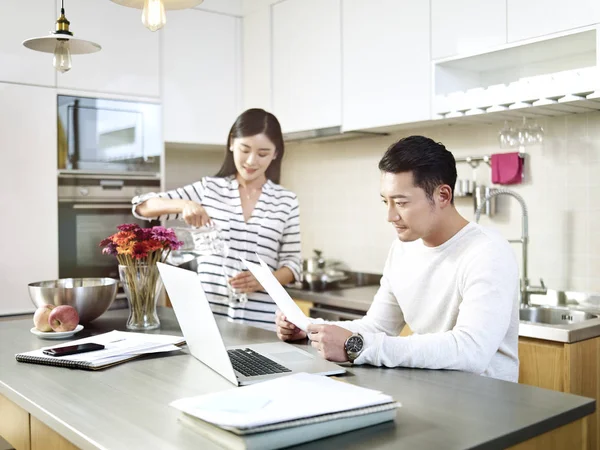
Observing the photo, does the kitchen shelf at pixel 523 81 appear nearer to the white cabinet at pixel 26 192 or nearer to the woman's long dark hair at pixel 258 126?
the woman's long dark hair at pixel 258 126

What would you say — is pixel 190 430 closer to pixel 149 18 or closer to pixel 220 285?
pixel 149 18

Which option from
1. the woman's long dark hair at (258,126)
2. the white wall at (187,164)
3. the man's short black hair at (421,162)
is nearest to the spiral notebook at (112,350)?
the man's short black hair at (421,162)

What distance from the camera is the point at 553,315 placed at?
2.85 metres

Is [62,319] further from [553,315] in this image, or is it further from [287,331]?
[553,315]

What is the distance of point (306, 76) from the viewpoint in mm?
3836

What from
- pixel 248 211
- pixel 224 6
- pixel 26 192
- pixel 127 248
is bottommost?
pixel 127 248

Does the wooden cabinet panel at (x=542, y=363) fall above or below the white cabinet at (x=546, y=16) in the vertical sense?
below

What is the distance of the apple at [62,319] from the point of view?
6.58 ft

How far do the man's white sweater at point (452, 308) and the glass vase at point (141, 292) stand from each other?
2.12 ft

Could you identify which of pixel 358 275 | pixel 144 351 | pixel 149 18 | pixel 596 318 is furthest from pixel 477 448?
pixel 358 275

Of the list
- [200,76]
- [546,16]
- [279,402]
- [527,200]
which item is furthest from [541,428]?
[200,76]

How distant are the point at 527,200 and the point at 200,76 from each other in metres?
2.08

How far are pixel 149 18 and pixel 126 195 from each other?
217 cm

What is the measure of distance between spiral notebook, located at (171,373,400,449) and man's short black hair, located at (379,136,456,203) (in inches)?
27.2
